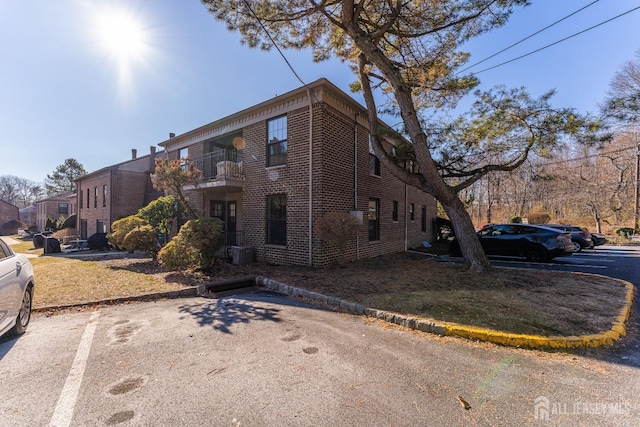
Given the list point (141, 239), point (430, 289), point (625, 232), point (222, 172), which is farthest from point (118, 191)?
point (625, 232)

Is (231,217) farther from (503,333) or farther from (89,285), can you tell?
(503,333)

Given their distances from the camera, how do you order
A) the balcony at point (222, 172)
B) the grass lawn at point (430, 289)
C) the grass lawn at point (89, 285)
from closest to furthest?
1. the grass lawn at point (430, 289)
2. the grass lawn at point (89, 285)
3. the balcony at point (222, 172)

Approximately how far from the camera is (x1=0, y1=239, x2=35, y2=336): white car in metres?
3.60

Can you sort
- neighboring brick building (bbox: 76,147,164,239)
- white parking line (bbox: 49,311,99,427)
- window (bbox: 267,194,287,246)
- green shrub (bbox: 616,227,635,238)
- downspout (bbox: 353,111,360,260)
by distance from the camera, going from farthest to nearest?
green shrub (bbox: 616,227,635,238) → neighboring brick building (bbox: 76,147,164,239) → downspout (bbox: 353,111,360,260) → window (bbox: 267,194,287,246) → white parking line (bbox: 49,311,99,427)

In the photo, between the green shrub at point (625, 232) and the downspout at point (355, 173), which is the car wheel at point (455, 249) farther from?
the green shrub at point (625, 232)

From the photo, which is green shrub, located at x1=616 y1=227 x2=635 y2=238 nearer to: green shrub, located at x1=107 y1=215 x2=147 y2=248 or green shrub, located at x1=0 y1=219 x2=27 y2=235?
green shrub, located at x1=107 y1=215 x2=147 y2=248

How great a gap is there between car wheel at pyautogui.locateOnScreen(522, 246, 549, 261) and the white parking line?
1333 cm

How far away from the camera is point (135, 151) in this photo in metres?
28.2

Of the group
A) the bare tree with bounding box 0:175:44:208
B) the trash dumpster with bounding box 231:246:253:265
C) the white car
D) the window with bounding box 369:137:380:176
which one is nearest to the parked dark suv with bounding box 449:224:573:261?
the window with bounding box 369:137:380:176

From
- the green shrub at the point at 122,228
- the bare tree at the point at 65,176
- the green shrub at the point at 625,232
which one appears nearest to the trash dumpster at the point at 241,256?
the green shrub at the point at 122,228

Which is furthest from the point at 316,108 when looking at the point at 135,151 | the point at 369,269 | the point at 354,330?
the point at 135,151

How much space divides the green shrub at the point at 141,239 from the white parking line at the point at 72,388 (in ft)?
21.9

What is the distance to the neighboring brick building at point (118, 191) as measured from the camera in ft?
64.5

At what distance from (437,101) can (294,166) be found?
5764 mm
